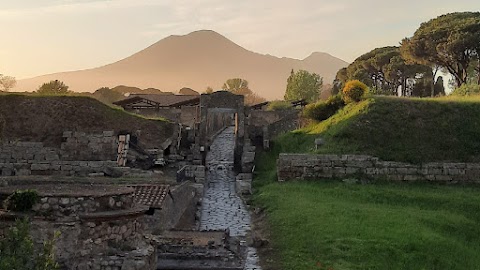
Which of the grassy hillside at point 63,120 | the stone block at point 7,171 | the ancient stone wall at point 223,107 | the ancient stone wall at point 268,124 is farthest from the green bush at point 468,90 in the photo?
the stone block at point 7,171

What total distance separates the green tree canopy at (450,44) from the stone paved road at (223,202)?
2036 centimetres

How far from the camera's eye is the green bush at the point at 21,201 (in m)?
7.68

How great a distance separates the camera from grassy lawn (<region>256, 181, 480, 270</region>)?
1202 centimetres

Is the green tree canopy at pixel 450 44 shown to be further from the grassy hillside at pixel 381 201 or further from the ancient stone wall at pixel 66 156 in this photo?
the ancient stone wall at pixel 66 156

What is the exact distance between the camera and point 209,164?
86.8ft

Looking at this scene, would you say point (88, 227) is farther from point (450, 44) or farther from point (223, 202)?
point (450, 44)

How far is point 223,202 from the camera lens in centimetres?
1988

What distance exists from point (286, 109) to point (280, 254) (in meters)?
32.1

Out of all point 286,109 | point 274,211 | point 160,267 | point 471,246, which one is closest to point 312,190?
point 274,211

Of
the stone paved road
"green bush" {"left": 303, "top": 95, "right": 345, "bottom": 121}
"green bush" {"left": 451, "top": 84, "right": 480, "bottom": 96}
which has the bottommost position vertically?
the stone paved road

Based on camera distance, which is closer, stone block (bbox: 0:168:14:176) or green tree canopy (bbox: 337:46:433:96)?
stone block (bbox: 0:168:14:176)

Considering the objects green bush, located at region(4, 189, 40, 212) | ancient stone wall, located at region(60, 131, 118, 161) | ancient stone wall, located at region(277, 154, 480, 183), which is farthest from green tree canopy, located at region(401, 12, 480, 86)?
green bush, located at region(4, 189, 40, 212)

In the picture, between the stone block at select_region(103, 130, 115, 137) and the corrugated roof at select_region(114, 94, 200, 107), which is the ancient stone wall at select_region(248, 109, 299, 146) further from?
the stone block at select_region(103, 130, 115, 137)

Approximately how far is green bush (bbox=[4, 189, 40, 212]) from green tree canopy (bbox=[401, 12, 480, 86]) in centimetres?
3762
